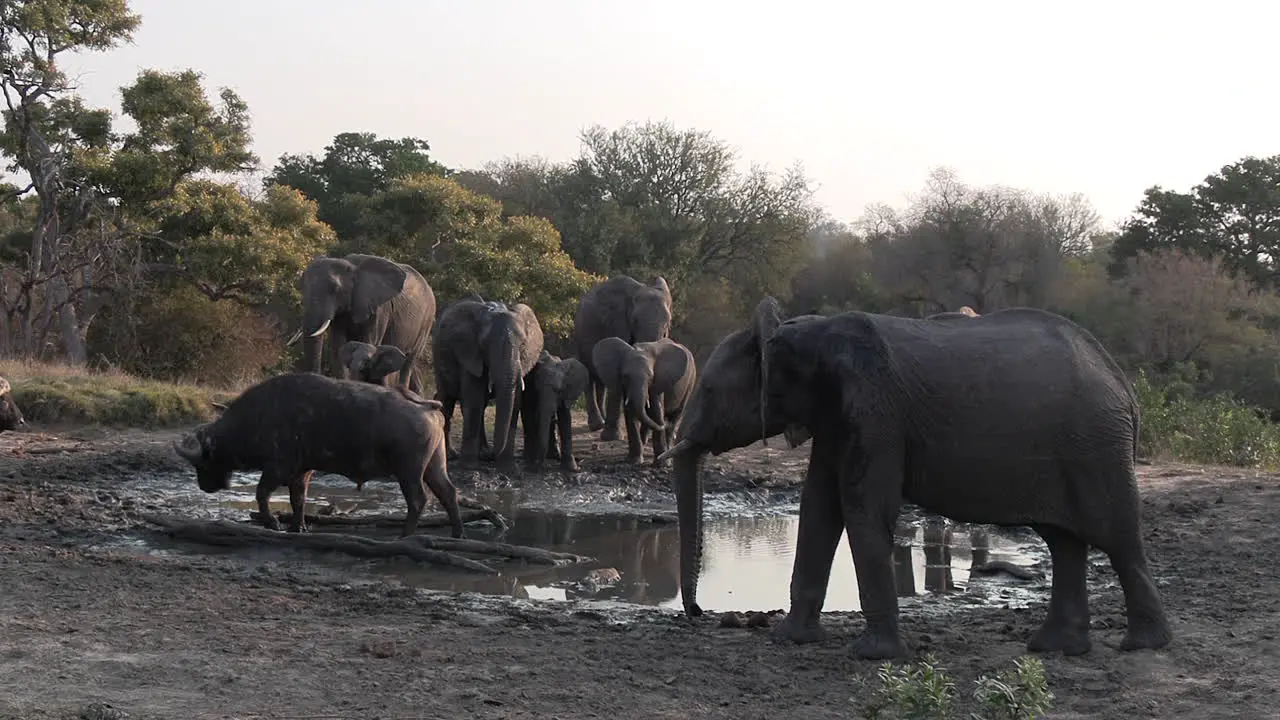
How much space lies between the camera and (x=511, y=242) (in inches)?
1267

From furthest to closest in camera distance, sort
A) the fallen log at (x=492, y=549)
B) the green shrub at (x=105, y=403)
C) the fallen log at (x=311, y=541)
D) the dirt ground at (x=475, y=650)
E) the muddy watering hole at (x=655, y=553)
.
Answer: the green shrub at (x=105, y=403) < the fallen log at (x=492, y=549) < the fallen log at (x=311, y=541) < the muddy watering hole at (x=655, y=553) < the dirt ground at (x=475, y=650)

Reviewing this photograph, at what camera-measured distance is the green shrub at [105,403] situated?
59.2 feet

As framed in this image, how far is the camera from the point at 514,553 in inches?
413

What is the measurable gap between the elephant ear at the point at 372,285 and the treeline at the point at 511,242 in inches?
273

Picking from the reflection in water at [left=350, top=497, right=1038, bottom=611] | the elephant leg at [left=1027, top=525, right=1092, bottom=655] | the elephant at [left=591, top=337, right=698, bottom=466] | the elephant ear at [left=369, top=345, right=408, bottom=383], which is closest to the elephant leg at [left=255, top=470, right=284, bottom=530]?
the reflection in water at [left=350, top=497, right=1038, bottom=611]

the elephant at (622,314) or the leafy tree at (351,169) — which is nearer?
the elephant at (622,314)

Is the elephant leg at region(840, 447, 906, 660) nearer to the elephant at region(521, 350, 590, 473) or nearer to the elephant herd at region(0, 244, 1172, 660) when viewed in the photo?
the elephant herd at region(0, 244, 1172, 660)

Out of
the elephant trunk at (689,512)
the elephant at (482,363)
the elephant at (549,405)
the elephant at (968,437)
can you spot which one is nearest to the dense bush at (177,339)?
the elephant at (482,363)

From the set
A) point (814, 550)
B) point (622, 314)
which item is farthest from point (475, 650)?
point (622, 314)

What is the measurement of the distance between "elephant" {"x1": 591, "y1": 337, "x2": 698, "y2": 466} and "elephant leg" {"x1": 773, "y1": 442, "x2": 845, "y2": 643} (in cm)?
836

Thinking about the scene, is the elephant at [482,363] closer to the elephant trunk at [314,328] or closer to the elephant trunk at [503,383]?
the elephant trunk at [503,383]

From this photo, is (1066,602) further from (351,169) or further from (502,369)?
(351,169)

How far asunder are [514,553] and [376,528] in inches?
79.6

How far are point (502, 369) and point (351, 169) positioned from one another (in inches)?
1153
